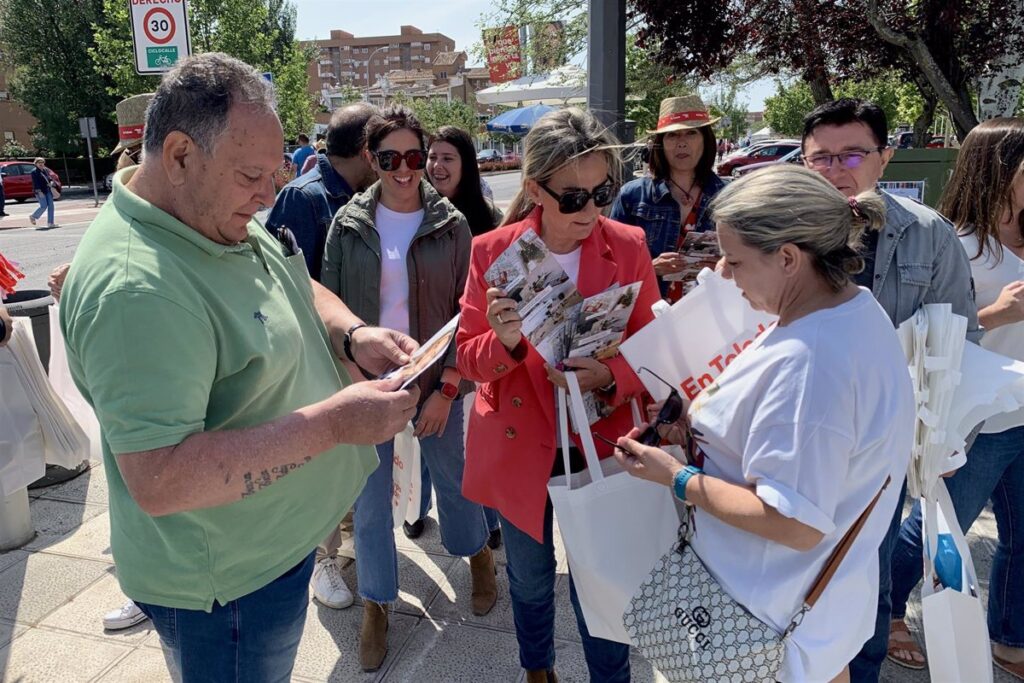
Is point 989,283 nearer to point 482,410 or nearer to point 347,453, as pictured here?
point 482,410

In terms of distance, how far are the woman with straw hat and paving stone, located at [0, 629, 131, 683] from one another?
2.91 m

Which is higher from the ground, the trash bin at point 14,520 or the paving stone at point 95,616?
the trash bin at point 14,520

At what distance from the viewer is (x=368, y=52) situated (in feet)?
434

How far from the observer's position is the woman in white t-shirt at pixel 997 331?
2518 millimetres

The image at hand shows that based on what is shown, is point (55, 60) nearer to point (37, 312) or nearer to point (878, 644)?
point (37, 312)

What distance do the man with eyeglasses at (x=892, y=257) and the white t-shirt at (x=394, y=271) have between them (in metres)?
1.63

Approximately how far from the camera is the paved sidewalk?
283 centimetres

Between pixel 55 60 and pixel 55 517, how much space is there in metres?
39.6

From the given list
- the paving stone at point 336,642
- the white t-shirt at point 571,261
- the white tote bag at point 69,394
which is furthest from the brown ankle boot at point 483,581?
the white tote bag at point 69,394

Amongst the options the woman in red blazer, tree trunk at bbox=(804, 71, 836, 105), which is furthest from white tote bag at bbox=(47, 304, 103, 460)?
tree trunk at bbox=(804, 71, 836, 105)

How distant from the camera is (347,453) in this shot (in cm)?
183

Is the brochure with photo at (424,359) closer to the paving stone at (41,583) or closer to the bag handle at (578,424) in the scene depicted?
the bag handle at (578,424)

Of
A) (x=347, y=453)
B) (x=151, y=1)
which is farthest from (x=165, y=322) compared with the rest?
(x=151, y=1)

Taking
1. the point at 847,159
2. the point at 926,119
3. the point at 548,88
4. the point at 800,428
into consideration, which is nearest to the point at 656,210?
the point at 847,159
